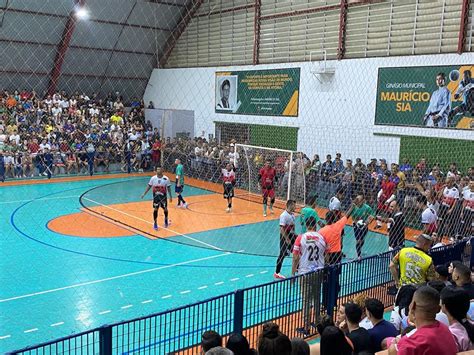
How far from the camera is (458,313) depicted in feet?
12.1

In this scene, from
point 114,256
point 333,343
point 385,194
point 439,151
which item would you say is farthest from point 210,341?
point 439,151

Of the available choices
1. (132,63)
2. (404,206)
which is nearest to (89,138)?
(132,63)

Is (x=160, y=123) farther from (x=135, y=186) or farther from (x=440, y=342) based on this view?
(x=440, y=342)

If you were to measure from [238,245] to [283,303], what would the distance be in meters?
5.35

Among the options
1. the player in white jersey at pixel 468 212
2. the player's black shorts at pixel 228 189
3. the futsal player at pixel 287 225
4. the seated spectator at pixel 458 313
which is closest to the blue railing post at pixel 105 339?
the seated spectator at pixel 458 313

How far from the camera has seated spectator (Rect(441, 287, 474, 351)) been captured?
363 centimetres

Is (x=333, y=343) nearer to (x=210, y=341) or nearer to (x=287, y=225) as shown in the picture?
(x=210, y=341)

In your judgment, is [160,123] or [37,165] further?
[160,123]

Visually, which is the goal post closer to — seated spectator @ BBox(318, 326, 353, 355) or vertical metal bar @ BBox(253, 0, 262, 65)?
vertical metal bar @ BBox(253, 0, 262, 65)

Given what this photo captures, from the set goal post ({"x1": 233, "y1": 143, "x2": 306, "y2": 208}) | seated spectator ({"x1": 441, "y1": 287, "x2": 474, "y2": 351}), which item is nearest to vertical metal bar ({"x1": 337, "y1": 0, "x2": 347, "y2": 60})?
goal post ({"x1": 233, "y1": 143, "x2": 306, "y2": 208})

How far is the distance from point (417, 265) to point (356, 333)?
7.39ft

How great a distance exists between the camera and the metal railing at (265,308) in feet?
19.0

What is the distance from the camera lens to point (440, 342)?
9.90 feet

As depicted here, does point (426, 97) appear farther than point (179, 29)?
No
